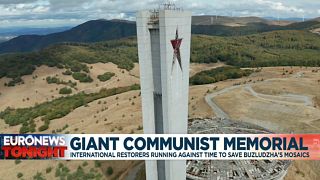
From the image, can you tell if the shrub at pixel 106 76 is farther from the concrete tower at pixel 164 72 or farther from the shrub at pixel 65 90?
the concrete tower at pixel 164 72

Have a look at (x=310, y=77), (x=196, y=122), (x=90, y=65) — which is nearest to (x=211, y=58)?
(x=90, y=65)

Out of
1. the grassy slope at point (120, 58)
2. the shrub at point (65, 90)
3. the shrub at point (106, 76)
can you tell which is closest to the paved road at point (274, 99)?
the shrub at point (65, 90)

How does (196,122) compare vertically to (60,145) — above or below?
below

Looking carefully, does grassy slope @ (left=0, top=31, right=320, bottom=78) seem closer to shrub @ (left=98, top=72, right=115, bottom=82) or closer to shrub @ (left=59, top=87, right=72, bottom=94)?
shrub @ (left=98, top=72, right=115, bottom=82)

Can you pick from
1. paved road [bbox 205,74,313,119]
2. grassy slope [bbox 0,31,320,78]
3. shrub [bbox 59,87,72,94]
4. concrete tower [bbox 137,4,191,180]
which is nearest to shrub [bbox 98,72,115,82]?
grassy slope [bbox 0,31,320,78]

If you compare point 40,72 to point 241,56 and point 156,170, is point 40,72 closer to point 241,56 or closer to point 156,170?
point 241,56

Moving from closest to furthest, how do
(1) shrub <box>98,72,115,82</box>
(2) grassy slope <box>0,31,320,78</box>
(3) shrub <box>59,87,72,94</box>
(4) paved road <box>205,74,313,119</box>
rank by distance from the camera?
(4) paved road <box>205,74,313,119</box> < (3) shrub <box>59,87,72,94</box> < (1) shrub <box>98,72,115,82</box> < (2) grassy slope <box>0,31,320,78</box>

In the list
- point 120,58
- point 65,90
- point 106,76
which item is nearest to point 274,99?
point 65,90

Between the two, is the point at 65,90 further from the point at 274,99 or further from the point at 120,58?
the point at 274,99
